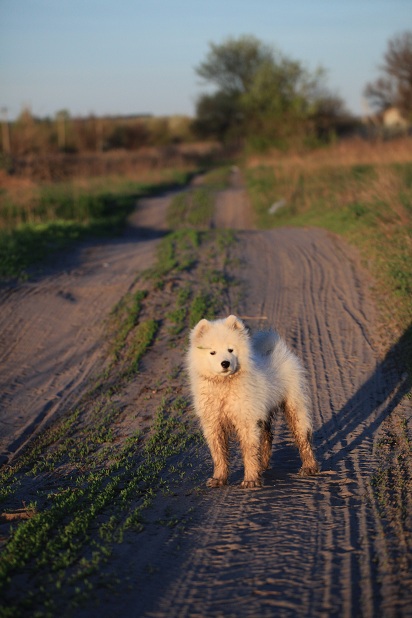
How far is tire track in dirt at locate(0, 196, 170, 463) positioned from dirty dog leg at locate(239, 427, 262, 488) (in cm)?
344

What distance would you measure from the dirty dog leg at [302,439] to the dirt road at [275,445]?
5.2 inches

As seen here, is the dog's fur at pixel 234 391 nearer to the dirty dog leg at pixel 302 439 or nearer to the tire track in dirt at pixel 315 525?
the dirty dog leg at pixel 302 439

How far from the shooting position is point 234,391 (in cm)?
605

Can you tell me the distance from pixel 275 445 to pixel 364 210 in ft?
37.0

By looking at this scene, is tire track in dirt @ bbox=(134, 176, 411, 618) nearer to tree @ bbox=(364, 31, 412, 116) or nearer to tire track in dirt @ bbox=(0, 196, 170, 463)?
tire track in dirt @ bbox=(0, 196, 170, 463)

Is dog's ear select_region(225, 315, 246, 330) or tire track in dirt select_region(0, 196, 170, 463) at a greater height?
dog's ear select_region(225, 315, 246, 330)

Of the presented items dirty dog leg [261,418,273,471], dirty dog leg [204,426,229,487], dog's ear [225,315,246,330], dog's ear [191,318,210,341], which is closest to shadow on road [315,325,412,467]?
dirty dog leg [261,418,273,471]

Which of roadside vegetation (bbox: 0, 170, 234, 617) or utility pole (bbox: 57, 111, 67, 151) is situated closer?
roadside vegetation (bbox: 0, 170, 234, 617)

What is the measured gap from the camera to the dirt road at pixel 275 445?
4.14m

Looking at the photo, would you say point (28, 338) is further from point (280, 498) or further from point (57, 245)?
point (280, 498)

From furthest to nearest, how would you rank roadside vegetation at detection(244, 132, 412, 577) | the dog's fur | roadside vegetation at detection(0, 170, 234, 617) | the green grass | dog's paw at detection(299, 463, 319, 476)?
1. the green grass
2. dog's paw at detection(299, 463, 319, 476)
3. the dog's fur
4. roadside vegetation at detection(244, 132, 412, 577)
5. roadside vegetation at detection(0, 170, 234, 617)

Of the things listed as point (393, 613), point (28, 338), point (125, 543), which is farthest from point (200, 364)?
point (28, 338)

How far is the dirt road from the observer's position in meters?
4.14

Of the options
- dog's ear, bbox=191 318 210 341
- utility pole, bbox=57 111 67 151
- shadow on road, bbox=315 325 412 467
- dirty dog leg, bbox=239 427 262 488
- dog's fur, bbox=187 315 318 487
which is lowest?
shadow on road, bbox=315 325 412 467
